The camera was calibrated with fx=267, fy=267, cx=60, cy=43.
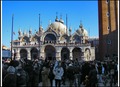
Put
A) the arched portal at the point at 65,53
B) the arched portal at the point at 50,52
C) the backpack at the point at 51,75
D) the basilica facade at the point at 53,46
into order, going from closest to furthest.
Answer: the backpack at the point at 51,75 < the basilica facade at the point at 53,46 < the arched portal at the point at 65,53 < the arched portal at the point at 50,52

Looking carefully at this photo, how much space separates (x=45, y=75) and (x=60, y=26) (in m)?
48.4

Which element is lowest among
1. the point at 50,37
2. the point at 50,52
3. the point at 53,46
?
the point at 50,52

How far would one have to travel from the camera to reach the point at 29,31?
54500 mm

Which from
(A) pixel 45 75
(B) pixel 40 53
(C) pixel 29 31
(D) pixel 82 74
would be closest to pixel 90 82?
(A) pixel 45 75

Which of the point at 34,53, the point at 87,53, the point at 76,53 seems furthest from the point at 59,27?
the point at 87,53

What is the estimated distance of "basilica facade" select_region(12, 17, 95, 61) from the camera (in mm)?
49844

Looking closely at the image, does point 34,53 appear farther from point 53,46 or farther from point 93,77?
point 93,77

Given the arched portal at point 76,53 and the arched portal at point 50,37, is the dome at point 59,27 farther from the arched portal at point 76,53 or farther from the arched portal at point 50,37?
the arched portal at point 76,53

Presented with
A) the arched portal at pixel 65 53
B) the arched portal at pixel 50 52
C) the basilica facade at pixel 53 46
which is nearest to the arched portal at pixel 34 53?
the basilica facade at pixel 53 46

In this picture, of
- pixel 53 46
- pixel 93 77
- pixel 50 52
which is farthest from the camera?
pixel 50 52

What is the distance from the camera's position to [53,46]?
50.5 meters

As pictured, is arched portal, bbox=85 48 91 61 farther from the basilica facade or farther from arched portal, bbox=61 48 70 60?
arched portal, bbox=61 48 70 60

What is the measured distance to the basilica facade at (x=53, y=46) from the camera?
49.8 metres

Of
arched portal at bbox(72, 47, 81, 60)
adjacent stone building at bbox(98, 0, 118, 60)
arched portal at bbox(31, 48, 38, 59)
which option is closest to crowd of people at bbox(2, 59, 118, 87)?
A: adjacent stone building at bbox(98, 0, 118, 60)
